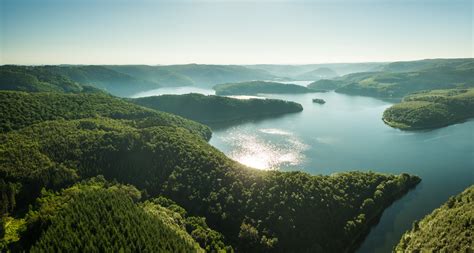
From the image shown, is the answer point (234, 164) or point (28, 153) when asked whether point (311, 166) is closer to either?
point (234, 164)

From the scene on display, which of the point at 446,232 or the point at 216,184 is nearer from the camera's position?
the point at 446,232

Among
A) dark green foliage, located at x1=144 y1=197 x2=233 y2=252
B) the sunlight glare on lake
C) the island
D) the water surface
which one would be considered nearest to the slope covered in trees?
the island

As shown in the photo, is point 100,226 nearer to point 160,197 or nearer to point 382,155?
point 160,197

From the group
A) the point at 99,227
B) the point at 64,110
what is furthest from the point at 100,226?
the point at 64,110

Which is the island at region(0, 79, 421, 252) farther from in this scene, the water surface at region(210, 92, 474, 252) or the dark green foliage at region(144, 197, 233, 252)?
the water surface at region(210, 92, 474, 252)

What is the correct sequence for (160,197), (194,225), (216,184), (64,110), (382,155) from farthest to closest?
1. (64,110)
2. (382,155)
3. (216,184)
4. (160,197)
5. (194,225)

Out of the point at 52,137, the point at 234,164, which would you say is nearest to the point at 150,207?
the point at 234,164

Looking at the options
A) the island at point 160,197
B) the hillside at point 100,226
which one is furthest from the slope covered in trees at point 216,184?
the hillside at point 100,226
